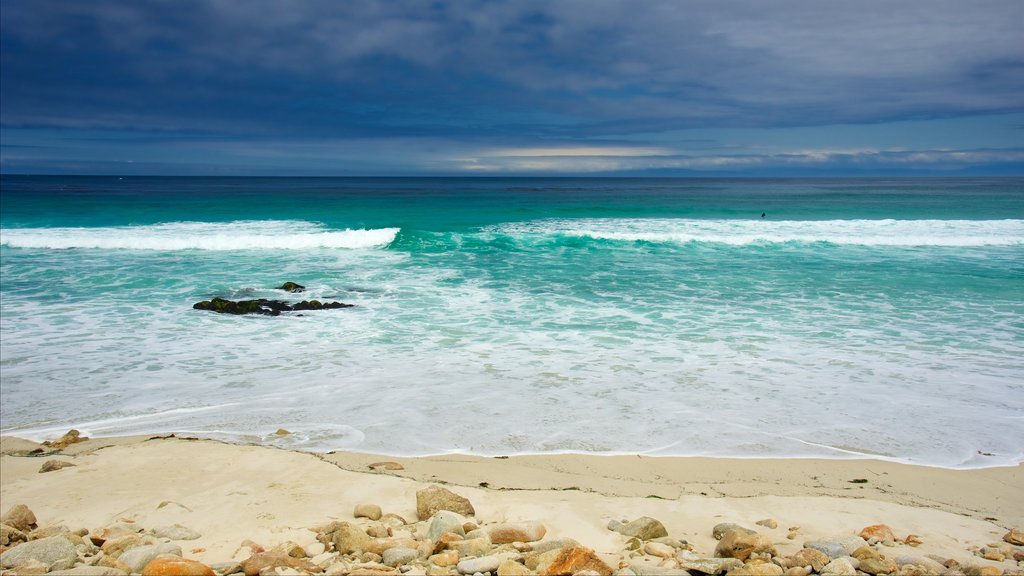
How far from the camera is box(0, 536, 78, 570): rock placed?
329cm

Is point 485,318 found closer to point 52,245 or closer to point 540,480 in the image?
point 540,480

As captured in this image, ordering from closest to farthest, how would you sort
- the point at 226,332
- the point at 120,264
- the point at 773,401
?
the point at 773,401 < the point at 226,332 < the point at 120,264

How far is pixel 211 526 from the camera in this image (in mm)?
3941

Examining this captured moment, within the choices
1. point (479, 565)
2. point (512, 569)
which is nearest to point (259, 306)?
point (479, 565)

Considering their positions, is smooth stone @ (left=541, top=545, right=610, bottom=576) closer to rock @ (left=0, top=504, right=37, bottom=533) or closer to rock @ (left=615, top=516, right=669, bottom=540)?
rock @ (left=615, top=516, right=669, bottom=540)

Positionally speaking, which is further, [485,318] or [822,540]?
[485,318]

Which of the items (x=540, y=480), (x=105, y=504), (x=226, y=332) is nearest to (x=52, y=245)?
(x=226, y=332)

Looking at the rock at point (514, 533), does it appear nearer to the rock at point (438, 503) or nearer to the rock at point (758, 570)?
the rock at point (438, 503)

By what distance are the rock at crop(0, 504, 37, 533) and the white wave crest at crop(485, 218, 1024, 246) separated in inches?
821

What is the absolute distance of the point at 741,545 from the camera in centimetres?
343

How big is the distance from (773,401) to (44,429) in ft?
22.1

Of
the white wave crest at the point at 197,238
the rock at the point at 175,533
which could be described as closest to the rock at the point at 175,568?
the rock at the point at 175,533

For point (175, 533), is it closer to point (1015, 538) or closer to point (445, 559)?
point (445, 559)

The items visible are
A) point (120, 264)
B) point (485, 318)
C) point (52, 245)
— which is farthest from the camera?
point (52, 245)
